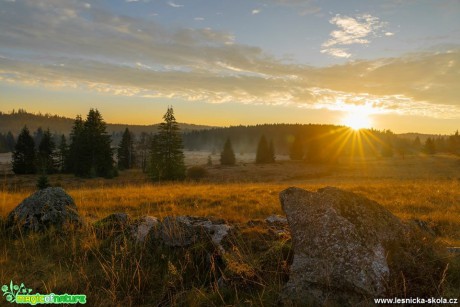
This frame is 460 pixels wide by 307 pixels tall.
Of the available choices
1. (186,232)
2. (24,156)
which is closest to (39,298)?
(186,232)

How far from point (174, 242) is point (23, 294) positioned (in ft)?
7.46

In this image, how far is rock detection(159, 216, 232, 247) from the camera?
219 inches

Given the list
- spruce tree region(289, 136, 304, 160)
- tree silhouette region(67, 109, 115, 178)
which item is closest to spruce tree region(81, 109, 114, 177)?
tree silhouette region(67, 109, 115, 178)

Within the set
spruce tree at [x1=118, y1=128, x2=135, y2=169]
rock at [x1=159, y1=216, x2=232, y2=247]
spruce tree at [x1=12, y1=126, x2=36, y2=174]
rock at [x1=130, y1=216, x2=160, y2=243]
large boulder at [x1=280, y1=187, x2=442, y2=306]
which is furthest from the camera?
spruce tree at [x1=118, y1=128, x2=135, y2=169]

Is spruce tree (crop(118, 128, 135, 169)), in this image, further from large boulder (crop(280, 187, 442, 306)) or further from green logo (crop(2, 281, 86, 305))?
large boulder (crop(280, 187, 442, 306))

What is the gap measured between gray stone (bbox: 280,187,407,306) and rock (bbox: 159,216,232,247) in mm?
1415

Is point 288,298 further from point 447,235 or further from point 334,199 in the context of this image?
point 447,235

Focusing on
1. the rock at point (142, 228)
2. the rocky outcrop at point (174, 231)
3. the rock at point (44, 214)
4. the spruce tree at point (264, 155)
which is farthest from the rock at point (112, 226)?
the spruce tree at point (264, 155)

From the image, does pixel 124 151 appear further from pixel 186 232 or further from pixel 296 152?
pixel 186 232

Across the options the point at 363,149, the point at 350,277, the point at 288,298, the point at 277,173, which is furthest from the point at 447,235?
the point at 363,149

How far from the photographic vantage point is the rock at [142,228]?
5.93 m

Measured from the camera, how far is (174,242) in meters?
5.60

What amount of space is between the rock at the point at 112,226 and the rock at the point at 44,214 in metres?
0.58

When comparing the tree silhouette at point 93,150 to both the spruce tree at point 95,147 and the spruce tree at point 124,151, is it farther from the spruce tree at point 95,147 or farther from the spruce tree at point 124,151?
the spruce tree at point 124,151
